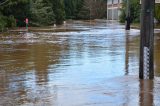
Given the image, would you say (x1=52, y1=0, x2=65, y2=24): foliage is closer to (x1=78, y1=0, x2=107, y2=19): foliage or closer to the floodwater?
(x1=78, y1=0, x2=107, y2=19): foliage

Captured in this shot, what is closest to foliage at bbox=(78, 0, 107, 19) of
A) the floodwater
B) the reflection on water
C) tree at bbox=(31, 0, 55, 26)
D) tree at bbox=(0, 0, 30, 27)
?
tree at bbox=(31, 0, 55, 26)

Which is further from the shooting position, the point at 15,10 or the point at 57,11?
the point at 57,11

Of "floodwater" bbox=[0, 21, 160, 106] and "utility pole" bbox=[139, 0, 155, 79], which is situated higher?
"utility pole" bbox=[139, 0, 155, 79]

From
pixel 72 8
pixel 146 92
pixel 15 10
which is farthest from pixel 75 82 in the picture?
pixel 72 8

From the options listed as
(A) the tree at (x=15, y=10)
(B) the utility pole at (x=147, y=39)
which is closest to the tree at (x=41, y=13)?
(A) the tree at (x=15, y=10)

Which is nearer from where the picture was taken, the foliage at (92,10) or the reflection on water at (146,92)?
the reflection on water at (146,92)

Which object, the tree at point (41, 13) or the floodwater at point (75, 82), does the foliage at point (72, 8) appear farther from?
the floodwater at point (75, 82)

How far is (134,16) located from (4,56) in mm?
49026

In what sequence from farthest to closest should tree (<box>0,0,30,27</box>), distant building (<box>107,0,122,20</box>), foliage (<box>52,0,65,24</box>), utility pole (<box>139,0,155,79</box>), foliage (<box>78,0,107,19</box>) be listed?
foliage (<box>78,0,107,19</box>)
distant building (<box>107,0,122,20</box>)
foliage (<box>52,0,65,24</box>)
tree (<box>0,0,30,27</box>)
utility pole (<box>139,0,155,79</box>)

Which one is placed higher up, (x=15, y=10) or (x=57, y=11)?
(x=15, y=10)

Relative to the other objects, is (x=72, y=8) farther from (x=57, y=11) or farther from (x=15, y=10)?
(x=15, y=10)

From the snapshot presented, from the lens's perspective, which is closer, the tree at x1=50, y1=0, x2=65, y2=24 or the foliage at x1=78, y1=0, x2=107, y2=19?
the tree at x1=50, y1=0, x2=65, y2=24

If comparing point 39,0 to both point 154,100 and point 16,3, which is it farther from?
point 154,100

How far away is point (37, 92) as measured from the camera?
1012cm
